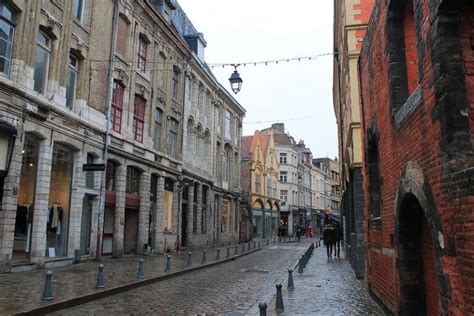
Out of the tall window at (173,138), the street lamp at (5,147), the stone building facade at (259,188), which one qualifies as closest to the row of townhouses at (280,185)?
the stone building facade at (259,188)

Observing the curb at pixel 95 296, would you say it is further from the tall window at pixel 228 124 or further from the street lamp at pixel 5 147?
the tall window at pixel 228 124

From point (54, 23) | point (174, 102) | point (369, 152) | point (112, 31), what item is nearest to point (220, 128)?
point (174, 102)

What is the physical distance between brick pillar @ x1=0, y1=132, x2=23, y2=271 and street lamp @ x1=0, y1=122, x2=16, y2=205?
0.16 m

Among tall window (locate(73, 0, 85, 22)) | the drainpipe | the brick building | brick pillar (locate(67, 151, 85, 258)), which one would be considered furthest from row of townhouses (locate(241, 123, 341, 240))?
the brick building

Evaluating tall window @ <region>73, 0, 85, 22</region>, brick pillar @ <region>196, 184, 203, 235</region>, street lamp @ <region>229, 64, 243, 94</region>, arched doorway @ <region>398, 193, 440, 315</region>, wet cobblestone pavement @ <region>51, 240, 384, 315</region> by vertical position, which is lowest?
wet cobblestone pavement @ <region>51, 240, 384, 315</region>

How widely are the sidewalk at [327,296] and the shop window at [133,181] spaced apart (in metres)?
9.97

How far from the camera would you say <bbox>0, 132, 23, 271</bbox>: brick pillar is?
12797 millimetres

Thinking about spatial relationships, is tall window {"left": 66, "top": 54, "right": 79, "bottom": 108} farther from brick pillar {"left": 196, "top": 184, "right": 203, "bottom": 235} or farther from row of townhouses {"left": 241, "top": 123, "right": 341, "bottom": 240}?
row of townhouses {"left": 241, "top": 123, "right": 341, "bottom": 240}

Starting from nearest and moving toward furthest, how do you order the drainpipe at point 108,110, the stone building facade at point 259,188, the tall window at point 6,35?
the tall window at point 6,35
the drainpipe at point 108,110
the stone building facade at point 259,188

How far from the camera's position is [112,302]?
968 cm

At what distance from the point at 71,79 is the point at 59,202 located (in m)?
4.80

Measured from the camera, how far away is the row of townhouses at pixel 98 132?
45.0 feet

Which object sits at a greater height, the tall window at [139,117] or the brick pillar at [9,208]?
the tall window at [139,117]

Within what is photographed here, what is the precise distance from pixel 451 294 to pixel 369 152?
19.5ft
